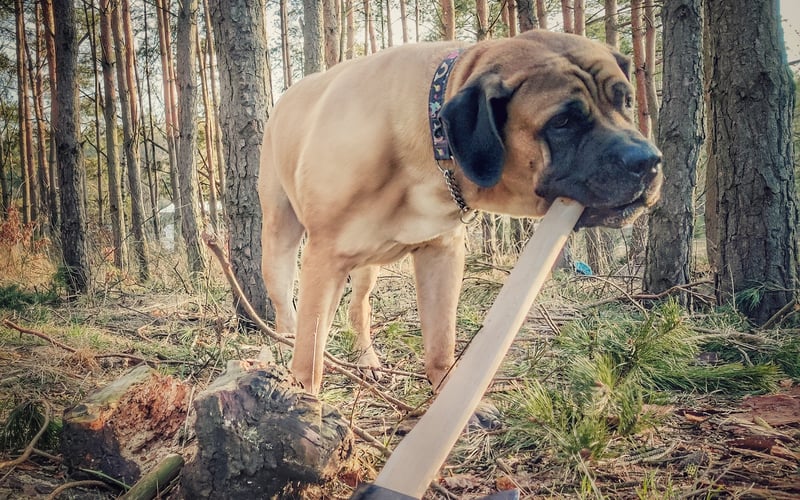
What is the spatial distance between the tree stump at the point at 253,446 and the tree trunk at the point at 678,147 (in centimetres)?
413

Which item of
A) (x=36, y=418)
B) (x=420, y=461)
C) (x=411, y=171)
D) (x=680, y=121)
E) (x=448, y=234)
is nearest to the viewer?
(x=420, y=461)

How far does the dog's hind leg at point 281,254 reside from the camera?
3637 millimetres

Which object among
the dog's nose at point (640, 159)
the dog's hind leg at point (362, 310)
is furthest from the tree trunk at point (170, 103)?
the dog's nose at point (640, 159)

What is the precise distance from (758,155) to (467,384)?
3677mm

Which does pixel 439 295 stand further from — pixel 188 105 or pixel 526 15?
pixel 188 105

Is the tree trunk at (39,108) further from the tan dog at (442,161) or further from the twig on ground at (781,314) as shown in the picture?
the twig on ground at (781,314)

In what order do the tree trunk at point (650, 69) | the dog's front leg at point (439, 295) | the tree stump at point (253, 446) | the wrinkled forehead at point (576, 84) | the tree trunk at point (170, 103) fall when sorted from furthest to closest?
the tree trunk at point (170, 103) → the tree trunk at point (650, 69) → the dog's front leg at point (439, 295) → the wrinkled forehead at point (576, 84) → the tree stump at point (253, 446)

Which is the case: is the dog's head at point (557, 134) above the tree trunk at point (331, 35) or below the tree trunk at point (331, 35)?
below

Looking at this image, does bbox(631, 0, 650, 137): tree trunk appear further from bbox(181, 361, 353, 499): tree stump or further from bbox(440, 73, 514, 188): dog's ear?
bbox(181, 361, 353, 499): tree stump

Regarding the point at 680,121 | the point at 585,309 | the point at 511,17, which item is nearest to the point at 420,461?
the point at 585,309

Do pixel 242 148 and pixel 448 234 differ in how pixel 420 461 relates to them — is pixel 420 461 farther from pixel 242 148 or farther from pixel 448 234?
pixel 242 148

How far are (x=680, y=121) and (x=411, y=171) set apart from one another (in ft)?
11.5

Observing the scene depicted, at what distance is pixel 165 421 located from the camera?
2.22 m

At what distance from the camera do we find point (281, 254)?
3.64 metres
